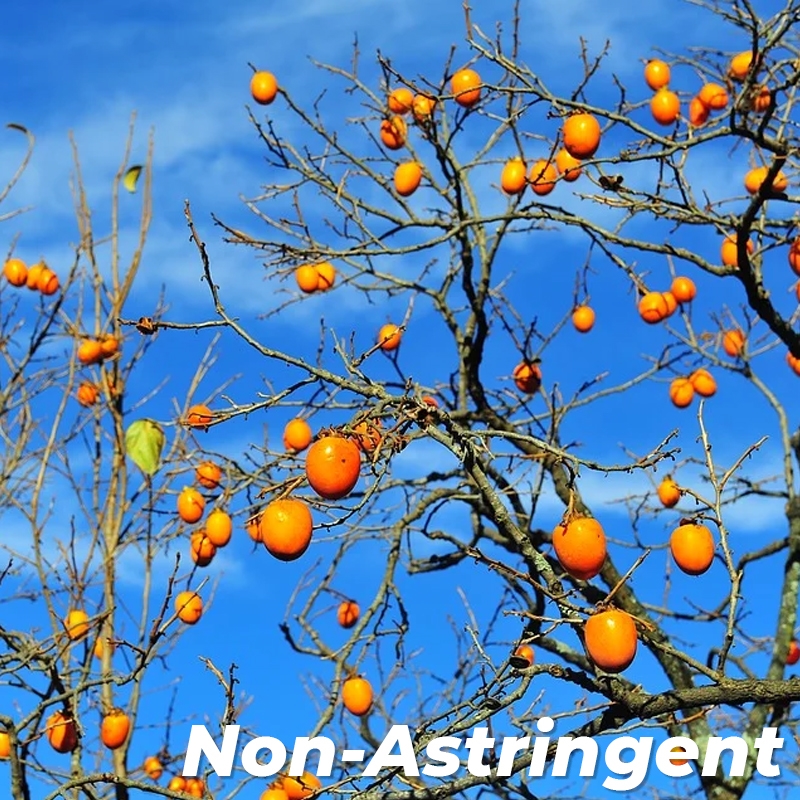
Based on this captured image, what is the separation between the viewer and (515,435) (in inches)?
108

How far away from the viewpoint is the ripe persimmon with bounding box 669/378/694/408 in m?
6.91

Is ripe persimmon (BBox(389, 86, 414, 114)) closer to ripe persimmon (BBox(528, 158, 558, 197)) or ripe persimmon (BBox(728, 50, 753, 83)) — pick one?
ripe persimmon (BBox(528, 158, 558, 197))

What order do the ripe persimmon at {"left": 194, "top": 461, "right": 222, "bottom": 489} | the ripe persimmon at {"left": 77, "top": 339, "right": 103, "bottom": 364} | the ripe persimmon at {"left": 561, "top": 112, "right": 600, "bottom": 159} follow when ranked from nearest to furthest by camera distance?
the ripe persimmon at {"left": 561, "top": 112, "right": 600, "bottom": 159}, the ripe persimmon at {"left": 194, "top": 461, "right": 222, "bottom": 489}, the ripe persimmon at {"left": 77, "top": 339, "right": 103, "bottom": 364}

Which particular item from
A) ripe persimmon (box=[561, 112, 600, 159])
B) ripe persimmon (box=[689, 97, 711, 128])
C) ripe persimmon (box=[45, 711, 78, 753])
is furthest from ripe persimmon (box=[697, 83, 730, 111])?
ripe persimmon (box=[45, 711, 78, 753])

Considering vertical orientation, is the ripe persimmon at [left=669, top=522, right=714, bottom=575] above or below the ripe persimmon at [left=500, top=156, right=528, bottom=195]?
below

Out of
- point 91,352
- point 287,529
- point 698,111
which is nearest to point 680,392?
point 698,111

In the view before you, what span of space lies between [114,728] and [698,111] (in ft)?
14.8

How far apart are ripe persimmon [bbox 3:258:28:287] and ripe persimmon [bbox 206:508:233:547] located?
10.9 ft

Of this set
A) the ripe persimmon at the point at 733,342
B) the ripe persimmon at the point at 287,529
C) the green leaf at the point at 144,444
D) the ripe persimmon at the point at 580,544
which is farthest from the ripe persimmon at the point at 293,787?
the ripe persimmon at the point at 733,342

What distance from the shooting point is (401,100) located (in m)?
6.10

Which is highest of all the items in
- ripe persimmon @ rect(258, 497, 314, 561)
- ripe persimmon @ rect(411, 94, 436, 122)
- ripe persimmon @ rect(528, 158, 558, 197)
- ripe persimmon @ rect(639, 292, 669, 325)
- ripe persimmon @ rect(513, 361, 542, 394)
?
ripe persimmon @ rect(411, 94, 436, 122)

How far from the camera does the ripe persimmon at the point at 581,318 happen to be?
661cm

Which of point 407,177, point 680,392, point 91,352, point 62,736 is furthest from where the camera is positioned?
point 91,352

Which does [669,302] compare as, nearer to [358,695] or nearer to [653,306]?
[653,306]
